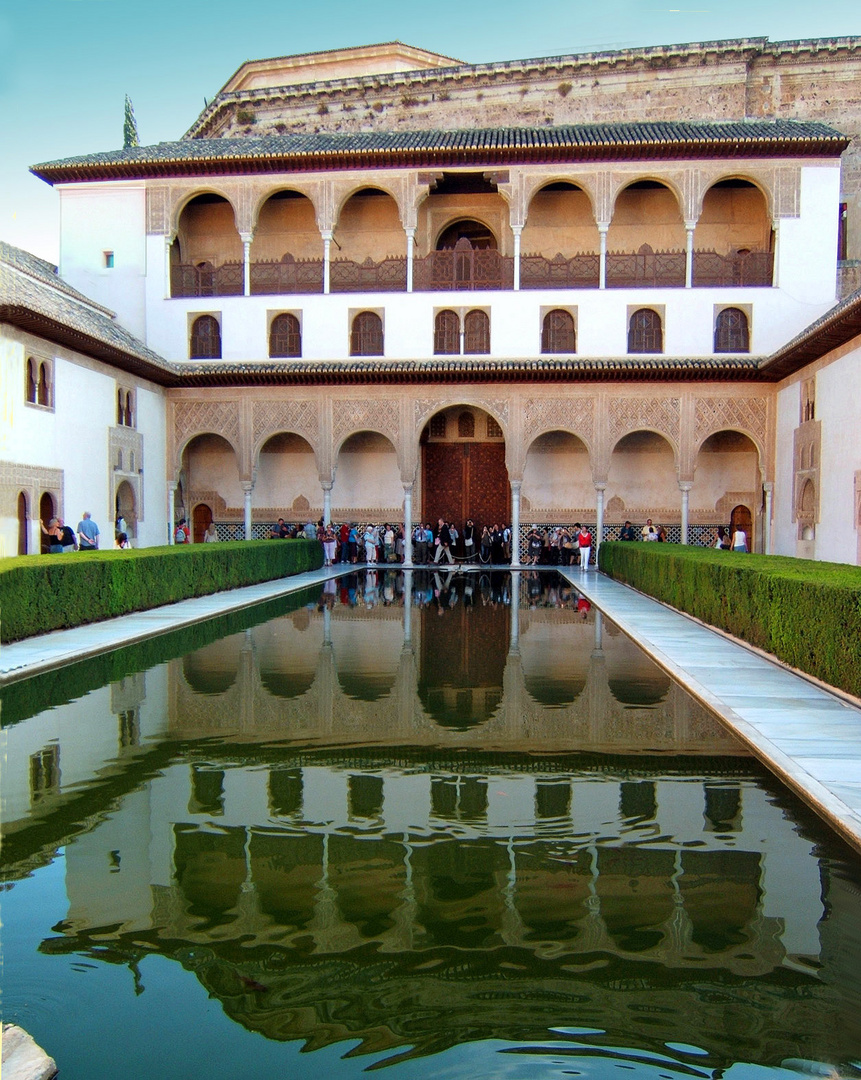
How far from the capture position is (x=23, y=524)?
17484mm

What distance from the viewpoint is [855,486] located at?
17.1m

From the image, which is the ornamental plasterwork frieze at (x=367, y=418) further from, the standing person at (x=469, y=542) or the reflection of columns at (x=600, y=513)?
the reflection of columns at (x=600, y=513)

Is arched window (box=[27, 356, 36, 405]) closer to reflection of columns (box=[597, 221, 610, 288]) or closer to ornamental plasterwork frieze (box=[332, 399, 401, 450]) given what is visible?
ornamental plasterwork frieze (box=[332, 399, 401, 450])

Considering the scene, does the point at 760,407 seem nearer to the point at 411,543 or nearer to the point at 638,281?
the point at 638,281

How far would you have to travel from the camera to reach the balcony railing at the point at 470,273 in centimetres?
2464

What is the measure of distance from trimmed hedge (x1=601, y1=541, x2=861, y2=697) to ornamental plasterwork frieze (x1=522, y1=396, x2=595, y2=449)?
31.1 feet

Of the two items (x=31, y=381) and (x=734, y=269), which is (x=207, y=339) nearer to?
(x=31, y=381)

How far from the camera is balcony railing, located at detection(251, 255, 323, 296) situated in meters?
26.0

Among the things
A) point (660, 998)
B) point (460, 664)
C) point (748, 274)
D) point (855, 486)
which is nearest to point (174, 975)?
point (660, 998)

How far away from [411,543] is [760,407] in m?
9.45

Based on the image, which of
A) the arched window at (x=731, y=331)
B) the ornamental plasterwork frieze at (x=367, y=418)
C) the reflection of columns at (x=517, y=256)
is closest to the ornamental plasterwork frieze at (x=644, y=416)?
the arched window at (x=731, y=331)

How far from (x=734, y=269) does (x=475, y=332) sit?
6.63 m

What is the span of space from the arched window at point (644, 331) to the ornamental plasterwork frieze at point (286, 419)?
26.7 ft

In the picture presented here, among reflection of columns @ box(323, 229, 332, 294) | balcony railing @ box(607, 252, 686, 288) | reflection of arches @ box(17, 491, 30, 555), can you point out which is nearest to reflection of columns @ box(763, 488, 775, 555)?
balcony railing @ box(607, 252, 686, 288)
